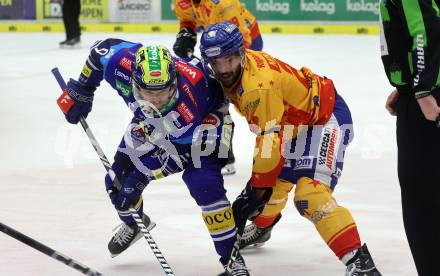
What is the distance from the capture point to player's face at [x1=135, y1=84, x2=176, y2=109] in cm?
324

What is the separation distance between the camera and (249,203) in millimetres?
3404

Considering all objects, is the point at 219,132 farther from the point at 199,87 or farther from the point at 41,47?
the point at 41,47

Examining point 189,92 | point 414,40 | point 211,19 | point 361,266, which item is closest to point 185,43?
point 211,19

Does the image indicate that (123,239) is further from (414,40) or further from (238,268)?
(414,40)

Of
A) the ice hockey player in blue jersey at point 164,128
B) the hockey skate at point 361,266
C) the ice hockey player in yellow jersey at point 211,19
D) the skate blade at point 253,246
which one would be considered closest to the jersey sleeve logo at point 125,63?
the ice hockey player in blue jersey at point 164,128

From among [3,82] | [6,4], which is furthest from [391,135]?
[6,4]

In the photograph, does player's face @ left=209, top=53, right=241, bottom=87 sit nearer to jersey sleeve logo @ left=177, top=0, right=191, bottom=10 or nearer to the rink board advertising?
jersey sleeve logo @ left=177, top=0, right=191, bottom=10

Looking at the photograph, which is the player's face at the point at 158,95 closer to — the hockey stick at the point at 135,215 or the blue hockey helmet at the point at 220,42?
the blue hockey helmet at the point at 220,42

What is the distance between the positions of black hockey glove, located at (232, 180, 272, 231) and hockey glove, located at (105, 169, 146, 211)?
1.18 ft

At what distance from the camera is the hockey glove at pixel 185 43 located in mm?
5430

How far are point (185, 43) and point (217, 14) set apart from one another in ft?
0.87

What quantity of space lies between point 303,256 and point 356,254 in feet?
1.79

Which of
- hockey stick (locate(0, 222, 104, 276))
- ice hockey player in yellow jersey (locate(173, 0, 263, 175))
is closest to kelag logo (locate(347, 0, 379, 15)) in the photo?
ice hockey player in yellow jersey (locate(173, 0, 263, 175))

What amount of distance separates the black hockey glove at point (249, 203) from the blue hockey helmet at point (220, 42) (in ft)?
1.55
